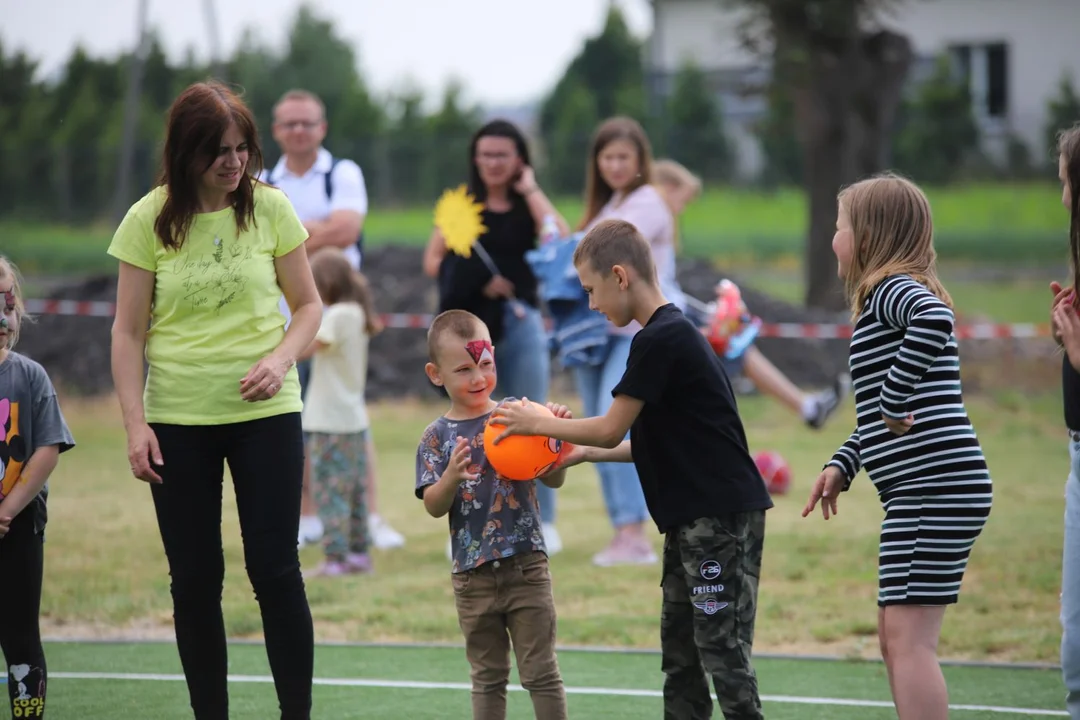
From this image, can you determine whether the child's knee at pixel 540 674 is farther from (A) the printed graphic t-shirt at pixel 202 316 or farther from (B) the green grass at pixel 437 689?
(A) the printed graphic t-shirt at pixel 202 316

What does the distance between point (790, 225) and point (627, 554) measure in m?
19.2

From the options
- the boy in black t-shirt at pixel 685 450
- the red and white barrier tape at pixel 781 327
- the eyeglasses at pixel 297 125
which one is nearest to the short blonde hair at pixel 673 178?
the eyeglasses at pixel 297 125

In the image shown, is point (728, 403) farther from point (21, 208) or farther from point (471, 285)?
point (21, 208)

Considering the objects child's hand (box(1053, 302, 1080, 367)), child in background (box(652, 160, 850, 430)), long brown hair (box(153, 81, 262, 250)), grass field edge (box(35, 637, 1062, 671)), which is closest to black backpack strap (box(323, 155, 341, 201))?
child in background (box(652, 160, 850, 430))

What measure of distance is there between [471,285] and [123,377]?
3.47 m

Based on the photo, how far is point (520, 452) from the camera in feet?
13.0

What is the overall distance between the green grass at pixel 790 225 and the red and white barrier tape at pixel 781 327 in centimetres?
600

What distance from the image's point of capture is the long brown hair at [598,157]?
7504mm

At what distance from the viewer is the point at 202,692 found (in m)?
4.28

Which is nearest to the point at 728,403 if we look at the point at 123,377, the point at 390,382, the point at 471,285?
the point at 123,377

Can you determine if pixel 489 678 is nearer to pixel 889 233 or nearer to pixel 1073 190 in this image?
pixel 889 233

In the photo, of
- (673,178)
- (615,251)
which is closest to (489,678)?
(615,251)

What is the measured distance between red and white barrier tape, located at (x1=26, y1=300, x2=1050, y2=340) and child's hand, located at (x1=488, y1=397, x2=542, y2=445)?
11.6 metres

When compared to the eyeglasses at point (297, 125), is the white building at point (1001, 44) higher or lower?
higher
